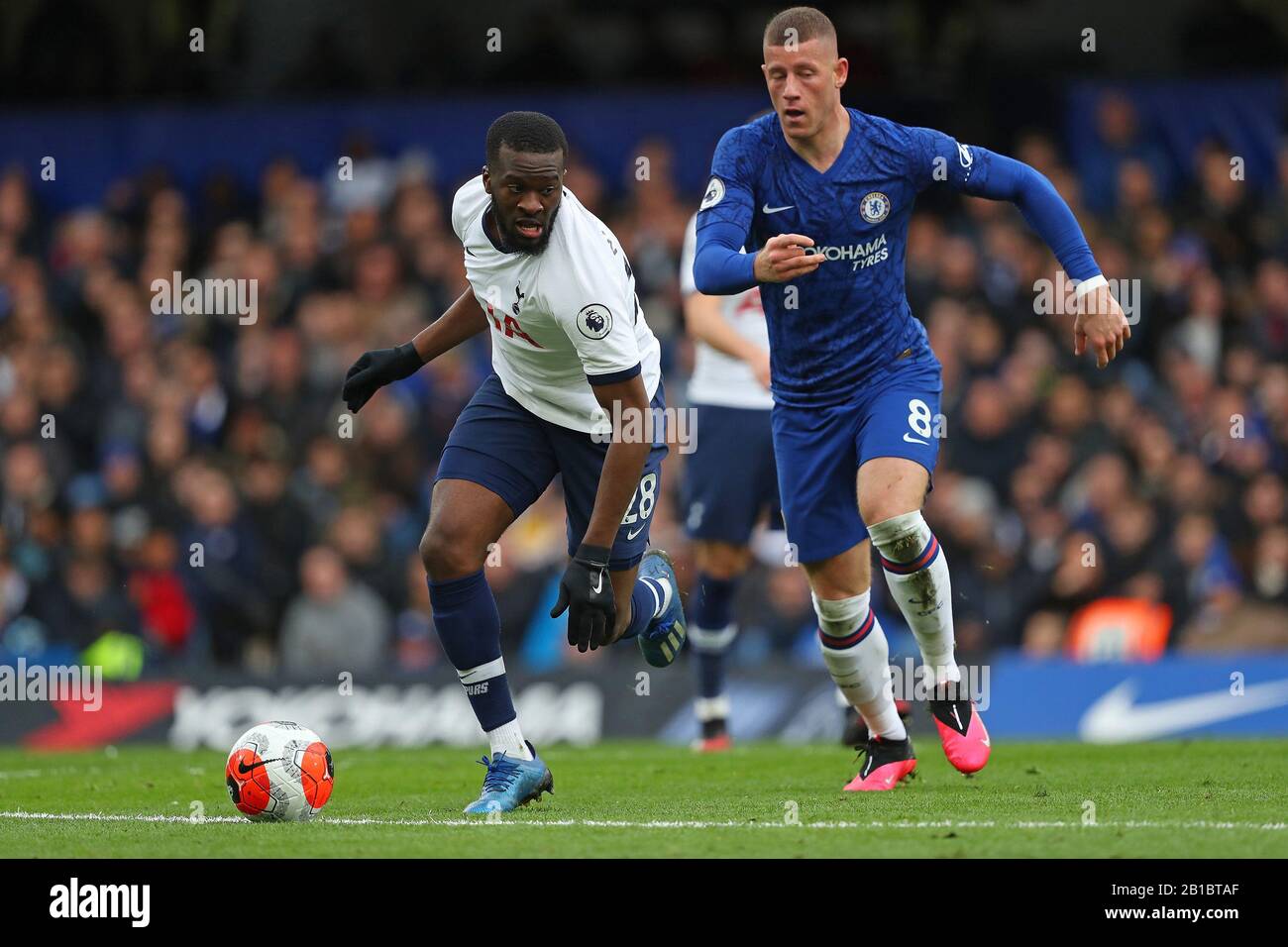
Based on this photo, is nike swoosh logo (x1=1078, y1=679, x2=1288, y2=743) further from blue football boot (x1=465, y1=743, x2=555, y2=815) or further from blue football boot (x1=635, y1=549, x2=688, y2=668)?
blue football boot (x1=465, y1=743, x2=555, y2=815)

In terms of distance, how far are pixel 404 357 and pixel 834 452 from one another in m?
1.69

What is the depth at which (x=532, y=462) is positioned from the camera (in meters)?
7.39

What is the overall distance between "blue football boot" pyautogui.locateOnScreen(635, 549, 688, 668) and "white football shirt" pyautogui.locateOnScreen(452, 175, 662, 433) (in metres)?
0.99

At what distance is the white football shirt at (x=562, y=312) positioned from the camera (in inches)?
266

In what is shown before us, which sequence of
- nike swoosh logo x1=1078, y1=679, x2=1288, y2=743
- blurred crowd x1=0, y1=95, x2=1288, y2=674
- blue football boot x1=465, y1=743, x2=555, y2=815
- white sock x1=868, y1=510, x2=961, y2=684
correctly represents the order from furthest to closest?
blurred crowd x1=0, y1=95, x2=1288, y2=674, nike swoosh logo x1=1078, y1=679, x2=1288, y2=743, white sock x1=868, y1=510, x2=961, y2=684, blue football boot x1=465, y1=743, x2=555, y2=815

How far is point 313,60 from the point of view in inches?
738

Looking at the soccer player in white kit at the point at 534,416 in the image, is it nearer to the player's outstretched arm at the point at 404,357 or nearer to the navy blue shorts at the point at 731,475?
the player's outstretched arm at the point at 404,357

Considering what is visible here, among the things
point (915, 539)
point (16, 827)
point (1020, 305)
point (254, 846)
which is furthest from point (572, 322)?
point (1020, 305)

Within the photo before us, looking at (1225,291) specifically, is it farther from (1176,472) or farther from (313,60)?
(313,60)

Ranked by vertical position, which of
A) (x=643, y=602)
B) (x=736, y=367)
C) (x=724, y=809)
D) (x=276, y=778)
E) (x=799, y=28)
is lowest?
(x=724, y=809)

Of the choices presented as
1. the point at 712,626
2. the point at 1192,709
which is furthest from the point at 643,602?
the point at 1192,709

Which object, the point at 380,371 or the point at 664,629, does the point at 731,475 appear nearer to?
the point at 664,629

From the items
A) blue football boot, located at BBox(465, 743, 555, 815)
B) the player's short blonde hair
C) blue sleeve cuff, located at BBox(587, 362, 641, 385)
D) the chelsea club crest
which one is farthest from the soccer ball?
the player's short blonde hair

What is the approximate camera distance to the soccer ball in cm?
688
